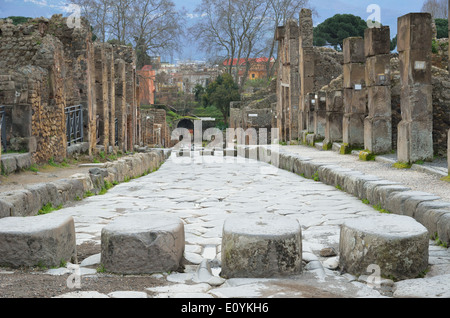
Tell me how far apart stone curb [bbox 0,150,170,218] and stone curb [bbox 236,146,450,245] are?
3984mm

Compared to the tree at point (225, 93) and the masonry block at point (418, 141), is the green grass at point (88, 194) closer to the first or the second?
the masonry block at point (418, 141)

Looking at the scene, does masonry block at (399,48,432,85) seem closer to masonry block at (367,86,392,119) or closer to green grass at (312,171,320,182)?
masonry block at (367,86,392,119)

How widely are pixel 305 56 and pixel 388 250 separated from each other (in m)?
19.0

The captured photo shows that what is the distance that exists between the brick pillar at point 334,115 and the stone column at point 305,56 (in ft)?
19.3

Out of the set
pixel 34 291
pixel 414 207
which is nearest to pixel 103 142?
pixel 414 207

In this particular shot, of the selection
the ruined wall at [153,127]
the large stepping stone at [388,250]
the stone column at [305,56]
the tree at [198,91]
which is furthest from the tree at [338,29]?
the large stepping stone at [388,250]

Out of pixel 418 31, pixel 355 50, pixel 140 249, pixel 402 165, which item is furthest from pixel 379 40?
pixel 140 249

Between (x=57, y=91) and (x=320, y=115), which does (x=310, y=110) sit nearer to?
(x=320, y=115)

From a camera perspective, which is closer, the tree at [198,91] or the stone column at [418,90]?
the stone column at [418,90]

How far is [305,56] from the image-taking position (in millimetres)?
21953

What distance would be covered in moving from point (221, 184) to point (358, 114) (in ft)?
14.9

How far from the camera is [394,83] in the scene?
12.2 m

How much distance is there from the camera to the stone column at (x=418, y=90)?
9078 mm

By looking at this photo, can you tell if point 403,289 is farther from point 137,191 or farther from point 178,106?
point 178,106
